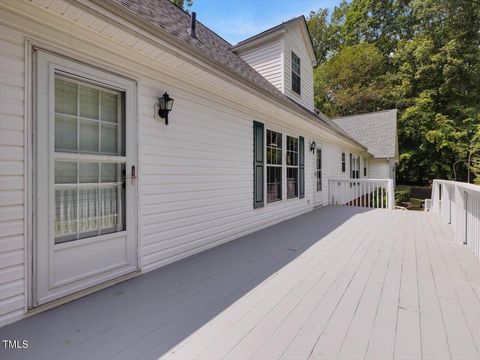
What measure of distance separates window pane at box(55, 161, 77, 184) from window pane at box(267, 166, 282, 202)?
13.5 ft

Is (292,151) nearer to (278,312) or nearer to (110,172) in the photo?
(110,172)

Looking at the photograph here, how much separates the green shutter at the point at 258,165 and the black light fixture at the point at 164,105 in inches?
95.4

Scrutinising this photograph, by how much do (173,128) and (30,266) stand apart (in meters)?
2.11

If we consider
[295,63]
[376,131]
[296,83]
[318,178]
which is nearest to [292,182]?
[318,178]

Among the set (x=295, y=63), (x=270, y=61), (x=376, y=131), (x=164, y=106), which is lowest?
(x=164, y=106)

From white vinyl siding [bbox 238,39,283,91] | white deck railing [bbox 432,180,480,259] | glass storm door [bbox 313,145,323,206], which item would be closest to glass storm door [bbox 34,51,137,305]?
white deck railing [bbox 432,180,480,259]

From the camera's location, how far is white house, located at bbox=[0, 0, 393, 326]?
209 centimetres

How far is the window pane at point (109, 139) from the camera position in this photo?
2.75 meters

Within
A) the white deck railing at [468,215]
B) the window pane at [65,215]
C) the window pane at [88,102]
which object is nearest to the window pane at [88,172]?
the window pane at [65,215]

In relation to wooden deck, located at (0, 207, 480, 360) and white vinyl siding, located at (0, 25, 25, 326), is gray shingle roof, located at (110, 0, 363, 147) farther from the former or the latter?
wooden deck, located at (0, 207, 480, 360)

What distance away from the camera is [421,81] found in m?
20.1

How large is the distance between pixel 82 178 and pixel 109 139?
0.50 metres

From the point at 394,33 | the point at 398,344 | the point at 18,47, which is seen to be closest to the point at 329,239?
the point at 398,344

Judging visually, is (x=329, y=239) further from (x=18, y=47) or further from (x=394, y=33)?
(x=394, y=33)
